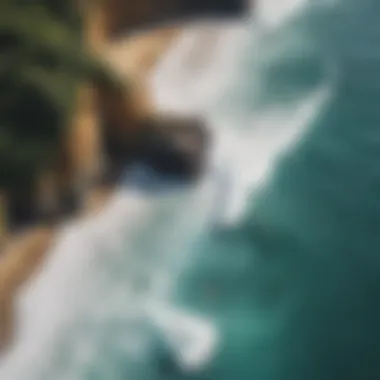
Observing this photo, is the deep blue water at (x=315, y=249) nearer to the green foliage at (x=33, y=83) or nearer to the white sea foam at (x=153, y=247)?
the white sea foam at (x=153, y=247)

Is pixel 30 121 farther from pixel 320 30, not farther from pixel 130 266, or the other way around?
pixel 320 30

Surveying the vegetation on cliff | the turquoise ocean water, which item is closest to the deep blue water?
the turquoise ocean water

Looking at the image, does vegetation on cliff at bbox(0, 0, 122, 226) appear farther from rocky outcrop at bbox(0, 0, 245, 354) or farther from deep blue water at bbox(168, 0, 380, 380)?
deep blue water at bbox(168, 0, 380, 380)

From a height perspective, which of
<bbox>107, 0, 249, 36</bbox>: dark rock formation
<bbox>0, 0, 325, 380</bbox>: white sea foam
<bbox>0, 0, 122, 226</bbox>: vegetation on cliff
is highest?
<bbox>107, 0, 249, 36</bbox>: dark rock formation

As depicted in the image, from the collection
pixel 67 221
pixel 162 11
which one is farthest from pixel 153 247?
pixel 162 11

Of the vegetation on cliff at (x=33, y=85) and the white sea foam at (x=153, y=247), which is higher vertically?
the vegetation on cliff at (x=33, y=85)

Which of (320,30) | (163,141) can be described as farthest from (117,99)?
(320,30)

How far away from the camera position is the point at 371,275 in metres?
0.50

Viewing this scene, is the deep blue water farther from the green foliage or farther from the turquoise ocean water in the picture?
the green foliage

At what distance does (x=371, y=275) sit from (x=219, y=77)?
7.3 inches

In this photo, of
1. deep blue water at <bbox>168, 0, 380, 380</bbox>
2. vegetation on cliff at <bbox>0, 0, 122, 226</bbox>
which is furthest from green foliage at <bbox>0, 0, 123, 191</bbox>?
deep blue water at <bbox>168, 0, 380, 380</bbox>

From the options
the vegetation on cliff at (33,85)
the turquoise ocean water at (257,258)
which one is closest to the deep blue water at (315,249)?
the turquoise ocean water at (257,258)

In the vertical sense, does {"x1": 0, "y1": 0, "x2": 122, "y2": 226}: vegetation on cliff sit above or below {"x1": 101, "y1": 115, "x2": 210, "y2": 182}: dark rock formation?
above

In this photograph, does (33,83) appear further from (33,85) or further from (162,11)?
(162,11)
